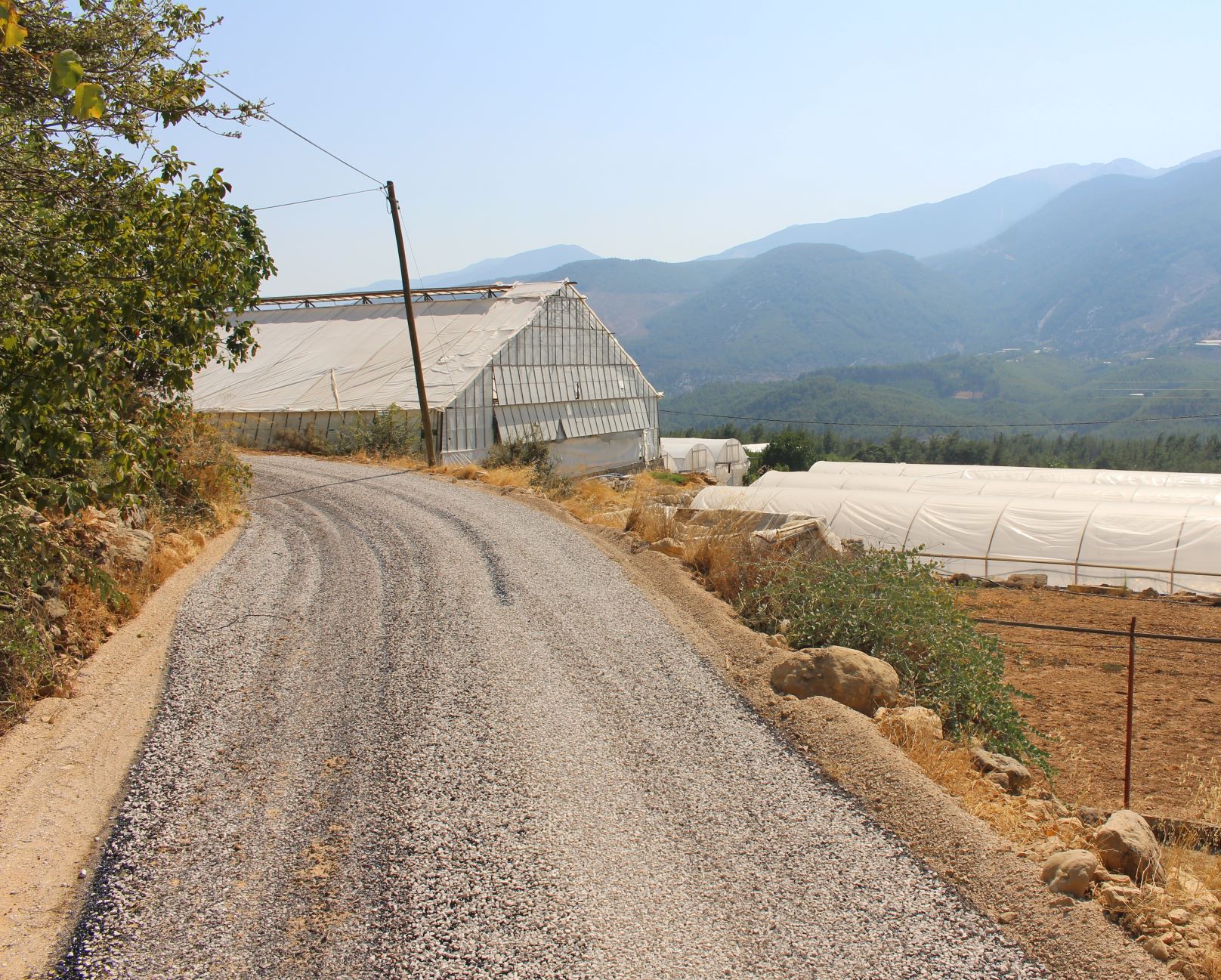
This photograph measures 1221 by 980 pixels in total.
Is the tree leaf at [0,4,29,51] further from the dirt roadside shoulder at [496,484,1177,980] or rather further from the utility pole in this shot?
the utility pole

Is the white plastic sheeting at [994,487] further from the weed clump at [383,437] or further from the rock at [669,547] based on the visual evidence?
the rock at [669,547]

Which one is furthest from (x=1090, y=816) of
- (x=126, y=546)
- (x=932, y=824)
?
(x=126, y=546)

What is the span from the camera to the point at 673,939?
4.91 meters

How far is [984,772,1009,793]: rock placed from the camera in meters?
7.88

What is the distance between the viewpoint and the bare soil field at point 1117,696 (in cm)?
1002

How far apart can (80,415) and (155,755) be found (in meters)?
2.64

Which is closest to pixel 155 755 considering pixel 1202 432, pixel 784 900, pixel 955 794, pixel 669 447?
pixel 784 900

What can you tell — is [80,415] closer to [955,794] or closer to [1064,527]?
[955,794]

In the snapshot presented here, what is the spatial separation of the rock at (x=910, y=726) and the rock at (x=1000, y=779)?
1.67ft

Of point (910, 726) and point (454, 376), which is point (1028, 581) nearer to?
point (910, 726)

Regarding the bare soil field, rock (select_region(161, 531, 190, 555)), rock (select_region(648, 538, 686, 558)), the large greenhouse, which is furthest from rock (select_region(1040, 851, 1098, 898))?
the large greenhouse

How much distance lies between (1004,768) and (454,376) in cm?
2382

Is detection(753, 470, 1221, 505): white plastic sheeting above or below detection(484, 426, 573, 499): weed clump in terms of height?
below

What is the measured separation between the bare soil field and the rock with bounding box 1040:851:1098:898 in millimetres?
4235
